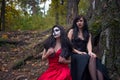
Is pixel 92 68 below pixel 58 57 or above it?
below

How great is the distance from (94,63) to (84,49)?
845mm

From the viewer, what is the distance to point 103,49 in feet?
29.7

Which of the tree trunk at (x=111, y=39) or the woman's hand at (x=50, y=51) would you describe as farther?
the tree trunk at (x=111, y=39)

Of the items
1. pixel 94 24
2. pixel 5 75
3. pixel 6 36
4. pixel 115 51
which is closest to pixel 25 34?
pixel 6 36

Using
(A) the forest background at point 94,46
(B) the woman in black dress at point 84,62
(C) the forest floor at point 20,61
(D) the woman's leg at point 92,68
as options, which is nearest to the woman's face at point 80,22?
(B) the woman in black dress at point 84,62

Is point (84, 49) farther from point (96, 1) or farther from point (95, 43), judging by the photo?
point (96, 1)

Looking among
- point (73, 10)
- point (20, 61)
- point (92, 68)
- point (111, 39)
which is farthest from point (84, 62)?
point (73, 10)

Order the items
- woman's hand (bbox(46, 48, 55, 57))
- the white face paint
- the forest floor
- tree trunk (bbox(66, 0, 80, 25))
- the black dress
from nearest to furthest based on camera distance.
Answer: woman's hand (bbox(46, 48, 55, 57)), the white face paint, the black dress, the forest floor, tree trunk (bbox(66, 0, 80, 25))

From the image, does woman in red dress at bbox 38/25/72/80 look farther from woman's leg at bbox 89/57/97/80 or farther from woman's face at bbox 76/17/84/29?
woman's face at bbox 76/17/84/29

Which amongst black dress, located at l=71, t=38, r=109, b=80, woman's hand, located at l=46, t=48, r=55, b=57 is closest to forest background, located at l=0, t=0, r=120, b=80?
black dress, located at l=71, t=38, r=109, b=80

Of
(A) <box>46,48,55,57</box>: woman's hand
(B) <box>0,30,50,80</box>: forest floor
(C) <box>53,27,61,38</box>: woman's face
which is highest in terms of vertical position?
(C) <box>53,27,61,38</box>: woman's face

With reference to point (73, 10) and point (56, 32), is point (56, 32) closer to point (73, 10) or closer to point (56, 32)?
point (56, 32)

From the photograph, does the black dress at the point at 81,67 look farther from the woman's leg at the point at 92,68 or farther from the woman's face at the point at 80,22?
the woman's face at the point at 80,22

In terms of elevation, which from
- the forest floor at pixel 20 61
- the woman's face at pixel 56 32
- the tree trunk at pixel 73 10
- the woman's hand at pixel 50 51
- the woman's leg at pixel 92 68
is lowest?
the forest floor at pixel 20 61
